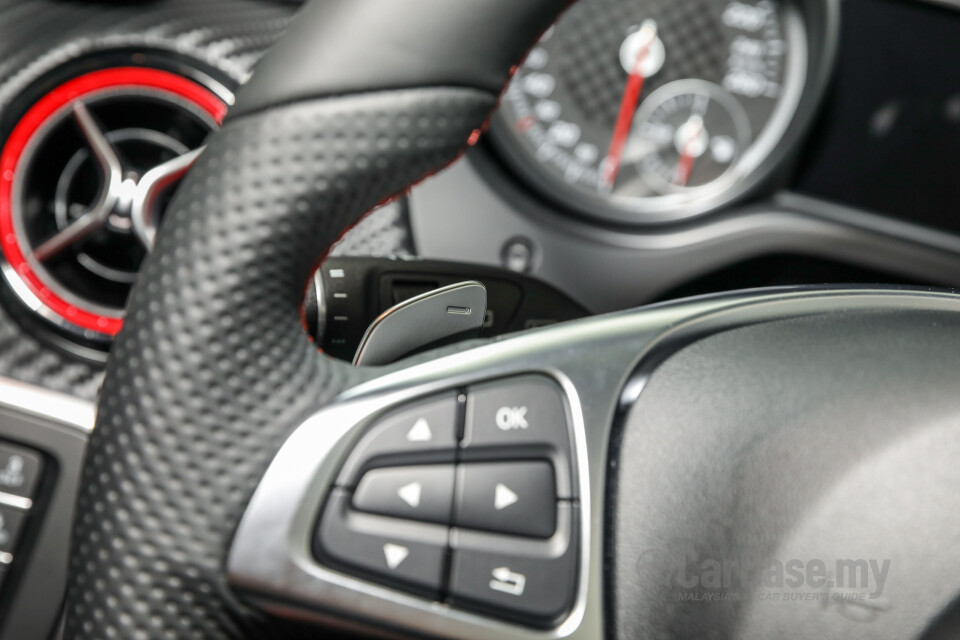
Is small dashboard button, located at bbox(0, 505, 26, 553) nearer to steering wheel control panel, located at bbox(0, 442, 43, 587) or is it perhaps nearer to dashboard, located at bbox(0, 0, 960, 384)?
steering wheel control panel, located at bbox(0, 442, 43, 587)

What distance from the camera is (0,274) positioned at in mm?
1020

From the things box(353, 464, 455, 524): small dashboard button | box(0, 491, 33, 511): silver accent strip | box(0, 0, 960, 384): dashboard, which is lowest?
box(353, 464, 455, 524): small dashboard button

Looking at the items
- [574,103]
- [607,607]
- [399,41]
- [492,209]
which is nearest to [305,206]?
[399,41]

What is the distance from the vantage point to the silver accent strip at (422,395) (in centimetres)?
44

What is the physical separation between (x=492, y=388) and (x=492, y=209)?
31.5 inches

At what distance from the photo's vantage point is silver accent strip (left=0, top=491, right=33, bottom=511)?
3.10 feet

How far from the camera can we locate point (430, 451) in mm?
458

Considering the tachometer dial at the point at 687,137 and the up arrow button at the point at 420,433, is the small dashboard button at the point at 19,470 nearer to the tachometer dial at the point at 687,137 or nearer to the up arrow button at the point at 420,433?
the up arrow button at the point at 420,433

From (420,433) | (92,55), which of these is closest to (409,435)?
(420,433)

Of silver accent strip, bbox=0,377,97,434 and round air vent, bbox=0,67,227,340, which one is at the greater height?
round air vent, bbox=0,67,227,340

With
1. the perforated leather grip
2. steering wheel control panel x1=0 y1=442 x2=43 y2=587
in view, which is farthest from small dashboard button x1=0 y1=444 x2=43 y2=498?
the perforated leather grip

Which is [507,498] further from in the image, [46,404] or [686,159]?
[686,159]

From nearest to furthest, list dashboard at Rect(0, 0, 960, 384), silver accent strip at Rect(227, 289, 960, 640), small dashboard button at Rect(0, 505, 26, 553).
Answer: silver accent strip at Rect(227, 289, 960, 640) < small dashboard button at Rect(0, 505, 26, 553) < dashboard at Rect(0, 0, 960, 384)

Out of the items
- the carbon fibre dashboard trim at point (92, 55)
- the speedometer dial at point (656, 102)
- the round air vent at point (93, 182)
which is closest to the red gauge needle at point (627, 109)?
the speedometer dial at point (656, 102)
